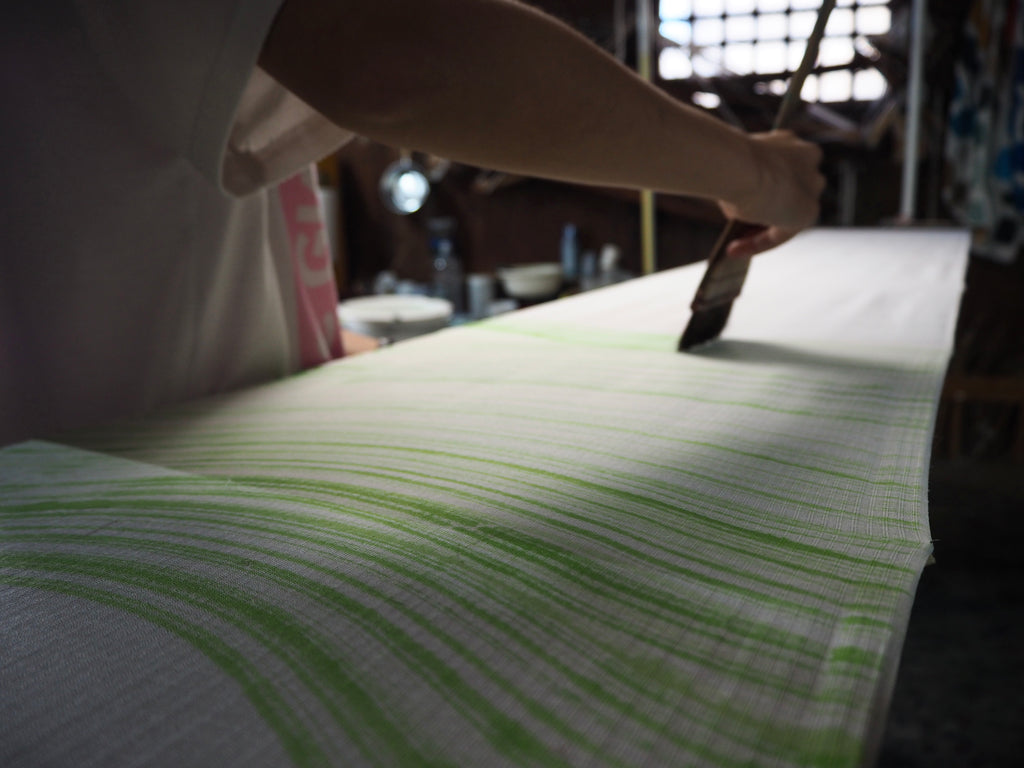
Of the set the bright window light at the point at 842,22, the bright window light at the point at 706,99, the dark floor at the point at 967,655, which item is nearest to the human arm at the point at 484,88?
the dark floor at the point at 967,655

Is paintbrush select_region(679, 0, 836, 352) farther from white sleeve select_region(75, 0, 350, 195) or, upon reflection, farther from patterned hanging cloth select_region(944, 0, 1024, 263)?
patterned hanging cloth select_region(944, 0, 1024, 263)

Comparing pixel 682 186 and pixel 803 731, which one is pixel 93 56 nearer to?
pixel 682 186

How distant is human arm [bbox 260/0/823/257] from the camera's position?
1.57 ft

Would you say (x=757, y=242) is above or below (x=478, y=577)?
above

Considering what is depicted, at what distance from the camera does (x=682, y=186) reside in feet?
2.29

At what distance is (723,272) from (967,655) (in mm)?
1637

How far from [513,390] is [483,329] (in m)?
0.38

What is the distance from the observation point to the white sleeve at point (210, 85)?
1.71 ft

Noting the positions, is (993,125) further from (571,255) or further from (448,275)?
(448,275)

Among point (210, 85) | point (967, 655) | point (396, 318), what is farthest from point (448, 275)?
point (210, 85)

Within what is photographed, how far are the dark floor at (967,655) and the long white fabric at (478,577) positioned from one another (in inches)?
35.2

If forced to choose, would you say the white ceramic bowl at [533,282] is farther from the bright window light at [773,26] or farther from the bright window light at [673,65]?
the bright window light at [773,26]

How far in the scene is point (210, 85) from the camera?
562 millimetres

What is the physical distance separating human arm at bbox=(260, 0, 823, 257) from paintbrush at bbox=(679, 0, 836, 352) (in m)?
0.22
